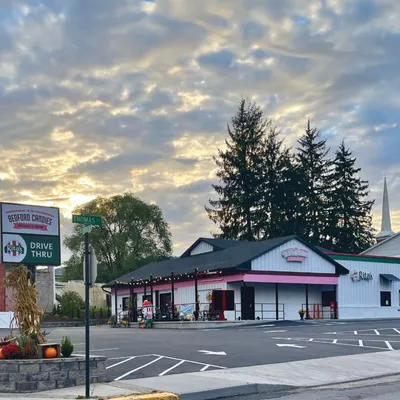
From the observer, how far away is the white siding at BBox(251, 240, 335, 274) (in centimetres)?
4453

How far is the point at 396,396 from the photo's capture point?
1302 centimetres

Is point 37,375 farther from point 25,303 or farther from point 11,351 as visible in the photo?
point 25,303

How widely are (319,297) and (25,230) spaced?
3521cm

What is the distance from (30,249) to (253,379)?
20.5 feet

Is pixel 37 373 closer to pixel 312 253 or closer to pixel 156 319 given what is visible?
pixel 156 319

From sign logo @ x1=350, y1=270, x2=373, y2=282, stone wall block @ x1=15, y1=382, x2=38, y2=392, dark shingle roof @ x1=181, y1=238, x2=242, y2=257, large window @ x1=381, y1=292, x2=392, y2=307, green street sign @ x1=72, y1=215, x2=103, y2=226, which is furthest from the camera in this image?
dark shingle roof @ x1=181, y1=238, x2=242, y2=257

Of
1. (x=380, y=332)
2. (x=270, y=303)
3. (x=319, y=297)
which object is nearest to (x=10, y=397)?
(x=380, y=332)

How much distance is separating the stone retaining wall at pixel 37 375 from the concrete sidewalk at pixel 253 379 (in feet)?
1.02

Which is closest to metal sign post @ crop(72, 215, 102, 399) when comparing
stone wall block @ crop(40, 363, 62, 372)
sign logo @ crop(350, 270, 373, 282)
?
stone wall block @ crop(40, 363, 62, 372)

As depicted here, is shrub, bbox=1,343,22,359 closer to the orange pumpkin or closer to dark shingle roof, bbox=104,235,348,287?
the orange pumpkin

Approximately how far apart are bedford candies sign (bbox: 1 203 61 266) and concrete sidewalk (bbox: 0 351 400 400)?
4013mm

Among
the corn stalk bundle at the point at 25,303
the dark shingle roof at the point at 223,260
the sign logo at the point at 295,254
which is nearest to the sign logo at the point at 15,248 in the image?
the corn stalk bundle at the point at 25,303

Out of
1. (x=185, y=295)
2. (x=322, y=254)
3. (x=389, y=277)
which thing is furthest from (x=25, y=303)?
(x=389, y=277)

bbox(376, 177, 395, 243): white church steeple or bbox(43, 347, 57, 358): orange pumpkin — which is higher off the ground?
bbox(376, 177, 395, 243): white church steeple
